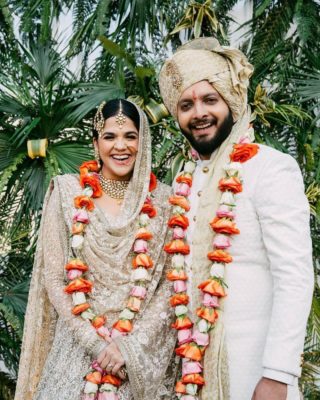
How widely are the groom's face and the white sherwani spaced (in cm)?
18

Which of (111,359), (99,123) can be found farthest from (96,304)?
(99,123)

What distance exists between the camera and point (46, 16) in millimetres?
4102

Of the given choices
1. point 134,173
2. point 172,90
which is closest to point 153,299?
point 134,173

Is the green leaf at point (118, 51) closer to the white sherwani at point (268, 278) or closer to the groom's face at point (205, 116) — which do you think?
the groom's face at point (205, 116)

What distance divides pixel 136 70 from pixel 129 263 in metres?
1.65

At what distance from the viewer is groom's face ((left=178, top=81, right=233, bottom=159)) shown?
2.20 meters

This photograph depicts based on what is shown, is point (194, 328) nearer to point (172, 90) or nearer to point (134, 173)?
point (134, 173)

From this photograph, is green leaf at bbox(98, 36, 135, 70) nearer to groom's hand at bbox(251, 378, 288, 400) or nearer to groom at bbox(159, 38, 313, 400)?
groom at bbox(159, 38, 313, 400)

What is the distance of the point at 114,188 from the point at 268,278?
90 cm

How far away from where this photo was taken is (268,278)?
199cm

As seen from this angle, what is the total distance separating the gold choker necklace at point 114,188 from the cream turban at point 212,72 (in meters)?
0.43

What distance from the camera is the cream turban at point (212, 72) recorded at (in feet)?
7.31

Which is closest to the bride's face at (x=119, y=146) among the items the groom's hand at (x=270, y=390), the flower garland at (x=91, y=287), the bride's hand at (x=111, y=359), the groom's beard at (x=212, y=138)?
the flower garland at (x=91, y=287)

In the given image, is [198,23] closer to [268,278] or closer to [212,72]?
[212,72]
